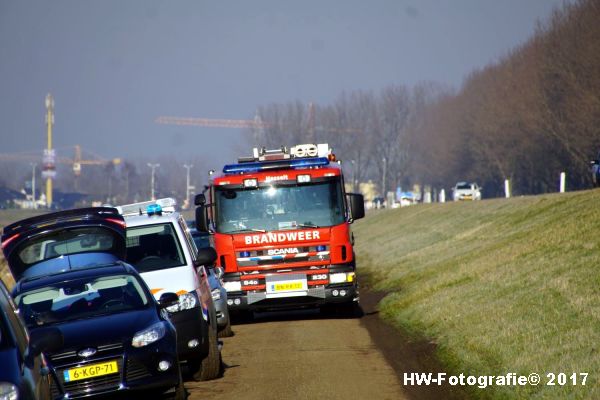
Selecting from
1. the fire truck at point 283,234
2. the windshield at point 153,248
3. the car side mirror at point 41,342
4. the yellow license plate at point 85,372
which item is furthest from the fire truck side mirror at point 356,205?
the car side mirror at point 41,342

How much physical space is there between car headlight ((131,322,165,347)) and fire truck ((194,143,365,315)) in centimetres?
925

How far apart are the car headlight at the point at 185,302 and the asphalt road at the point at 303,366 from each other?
0.94 meters

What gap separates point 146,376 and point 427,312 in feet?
29.2

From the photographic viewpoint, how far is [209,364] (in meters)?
14.1

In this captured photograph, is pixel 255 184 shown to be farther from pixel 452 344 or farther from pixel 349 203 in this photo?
pixel 452 344

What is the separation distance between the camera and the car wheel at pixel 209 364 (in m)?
14.1

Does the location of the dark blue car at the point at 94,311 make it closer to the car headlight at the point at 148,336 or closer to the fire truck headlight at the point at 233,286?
the car headlight at the point at 148,336

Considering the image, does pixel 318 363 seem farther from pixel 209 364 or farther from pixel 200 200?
pixel 200 200

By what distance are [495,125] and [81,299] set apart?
8000 cm

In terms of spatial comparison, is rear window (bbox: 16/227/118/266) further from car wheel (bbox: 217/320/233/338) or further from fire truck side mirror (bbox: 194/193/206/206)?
fire truck side mirror (bbox: 194/193/206/206)

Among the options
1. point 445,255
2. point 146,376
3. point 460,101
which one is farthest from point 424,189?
point 146,376

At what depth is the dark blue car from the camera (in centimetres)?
1147

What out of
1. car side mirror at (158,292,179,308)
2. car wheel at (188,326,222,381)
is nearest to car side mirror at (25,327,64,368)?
car side mirror at (158,292,179,308)

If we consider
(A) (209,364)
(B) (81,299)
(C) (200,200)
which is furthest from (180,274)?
(C) (200,200)
